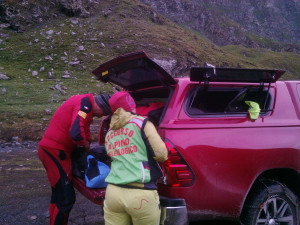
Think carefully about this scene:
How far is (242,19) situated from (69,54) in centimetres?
12848

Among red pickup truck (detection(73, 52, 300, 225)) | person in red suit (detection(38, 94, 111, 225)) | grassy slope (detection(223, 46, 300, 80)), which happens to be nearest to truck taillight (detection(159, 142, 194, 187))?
red pickup truck (detection(73, 52, 300, 225))

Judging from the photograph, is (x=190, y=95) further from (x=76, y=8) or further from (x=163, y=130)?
(x=76, y=8)

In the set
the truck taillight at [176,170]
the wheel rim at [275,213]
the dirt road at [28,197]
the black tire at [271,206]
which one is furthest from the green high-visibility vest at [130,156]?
the dirt road at [28,197]

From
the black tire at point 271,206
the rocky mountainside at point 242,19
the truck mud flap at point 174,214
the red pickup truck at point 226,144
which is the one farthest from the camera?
the rocky mountainside at point 242,19

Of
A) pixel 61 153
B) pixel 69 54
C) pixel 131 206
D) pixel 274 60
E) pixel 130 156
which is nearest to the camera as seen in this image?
pixel 131 206

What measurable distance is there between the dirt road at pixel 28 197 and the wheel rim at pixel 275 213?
77 centimetres

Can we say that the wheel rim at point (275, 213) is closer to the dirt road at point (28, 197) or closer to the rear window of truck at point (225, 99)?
the dirt road at point (28, 197)

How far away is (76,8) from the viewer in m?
24.5

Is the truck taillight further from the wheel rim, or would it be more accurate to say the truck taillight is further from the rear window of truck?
the wheel rim

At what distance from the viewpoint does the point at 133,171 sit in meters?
2.59

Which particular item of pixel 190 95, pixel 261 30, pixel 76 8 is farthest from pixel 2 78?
pixel 261 30

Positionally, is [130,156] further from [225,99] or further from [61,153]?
[225,99]

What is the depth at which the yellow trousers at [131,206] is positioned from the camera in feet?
8.34

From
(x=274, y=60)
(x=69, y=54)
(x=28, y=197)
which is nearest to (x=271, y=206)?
(x=28, y=197)
